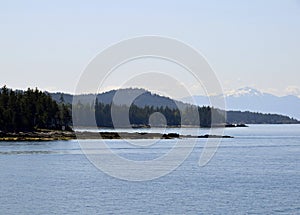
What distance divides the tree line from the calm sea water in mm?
50498

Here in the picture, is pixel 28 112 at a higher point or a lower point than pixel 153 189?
higher

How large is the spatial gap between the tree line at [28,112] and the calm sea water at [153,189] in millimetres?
50498

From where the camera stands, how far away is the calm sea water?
171 ft

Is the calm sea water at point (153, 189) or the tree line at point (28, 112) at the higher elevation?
the tree line at point (28, 112)

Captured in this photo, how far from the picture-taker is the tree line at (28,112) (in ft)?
477

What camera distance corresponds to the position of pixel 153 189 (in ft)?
209

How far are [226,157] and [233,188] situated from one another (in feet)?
147

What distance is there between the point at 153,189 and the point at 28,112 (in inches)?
3611

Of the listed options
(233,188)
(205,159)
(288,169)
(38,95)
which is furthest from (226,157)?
(38,95)

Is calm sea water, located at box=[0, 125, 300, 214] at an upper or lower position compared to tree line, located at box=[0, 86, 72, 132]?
lower

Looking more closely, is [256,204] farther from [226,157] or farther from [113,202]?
[226,157]

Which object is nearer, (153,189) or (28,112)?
(153,189)

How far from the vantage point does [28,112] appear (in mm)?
150500

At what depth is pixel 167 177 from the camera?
75.0 m
